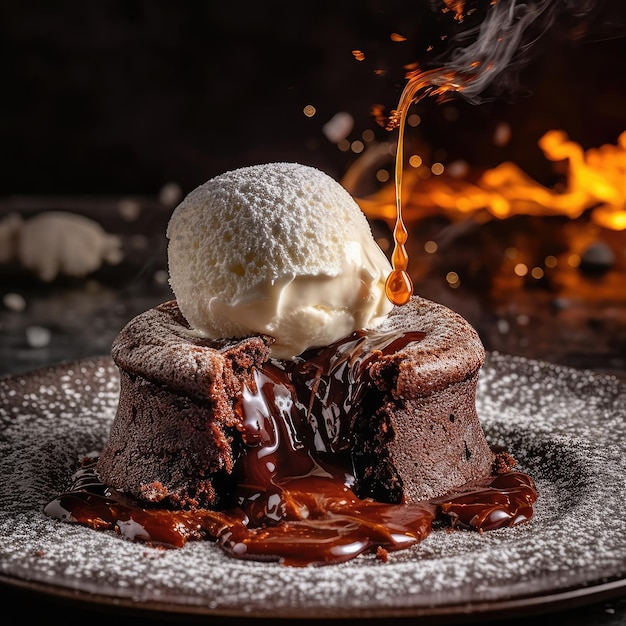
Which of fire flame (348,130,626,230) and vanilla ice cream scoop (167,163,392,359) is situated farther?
fire flame (348,130,626,230)

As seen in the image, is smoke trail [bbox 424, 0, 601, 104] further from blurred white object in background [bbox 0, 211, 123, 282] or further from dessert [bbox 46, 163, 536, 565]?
blurred white object in background [bbox 0, 211, 123, 282]

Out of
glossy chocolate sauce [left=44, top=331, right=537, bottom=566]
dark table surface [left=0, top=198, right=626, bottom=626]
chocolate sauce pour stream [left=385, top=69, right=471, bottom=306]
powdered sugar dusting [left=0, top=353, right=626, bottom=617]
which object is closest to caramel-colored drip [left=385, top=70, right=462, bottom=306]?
chocolate sauce pour stream [left=385, top=69, right=471, bottom=306]

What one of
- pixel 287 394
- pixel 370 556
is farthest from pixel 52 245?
pixel 370 556

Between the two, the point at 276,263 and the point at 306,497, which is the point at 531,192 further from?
the point at 306,497

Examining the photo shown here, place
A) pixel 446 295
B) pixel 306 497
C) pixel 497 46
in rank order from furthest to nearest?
1. pixel 446 295
2. pixel 497 46
3. pixel 306 497

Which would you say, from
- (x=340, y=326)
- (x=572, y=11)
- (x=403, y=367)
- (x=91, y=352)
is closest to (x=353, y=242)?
(x=340, y=326)

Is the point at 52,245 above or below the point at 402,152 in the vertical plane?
below
